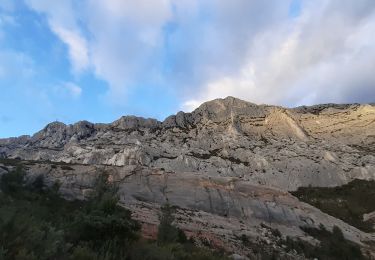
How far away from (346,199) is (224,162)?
31.2m

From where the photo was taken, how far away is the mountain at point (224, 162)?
52469 millimetres

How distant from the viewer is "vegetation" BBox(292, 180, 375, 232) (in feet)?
261

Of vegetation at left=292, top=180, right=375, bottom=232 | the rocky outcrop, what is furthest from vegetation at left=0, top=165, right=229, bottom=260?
vegetation at left=292, top=180, right=375, bottom=232

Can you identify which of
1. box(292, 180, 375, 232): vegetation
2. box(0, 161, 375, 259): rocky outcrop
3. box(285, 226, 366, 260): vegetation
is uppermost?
box(292, 180, 375, 232): vegetation

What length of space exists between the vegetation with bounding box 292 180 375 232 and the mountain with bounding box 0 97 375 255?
363 cm

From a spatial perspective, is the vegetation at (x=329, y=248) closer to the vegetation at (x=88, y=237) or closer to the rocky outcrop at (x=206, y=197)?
the rocky outcrop at (x=206, y=197)

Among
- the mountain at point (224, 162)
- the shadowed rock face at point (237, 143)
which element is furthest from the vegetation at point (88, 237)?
the shadowed rock face at point (237, 143)

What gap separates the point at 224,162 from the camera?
108250 mm

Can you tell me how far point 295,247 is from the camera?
42.7 m

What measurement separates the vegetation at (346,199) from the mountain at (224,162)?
143 inches

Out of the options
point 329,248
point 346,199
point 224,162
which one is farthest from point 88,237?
point 224,162

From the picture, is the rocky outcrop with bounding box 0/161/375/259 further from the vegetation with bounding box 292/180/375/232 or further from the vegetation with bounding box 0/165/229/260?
the vegetation with bounding box 0/165/229/260

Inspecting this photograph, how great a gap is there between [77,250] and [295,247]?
114ft

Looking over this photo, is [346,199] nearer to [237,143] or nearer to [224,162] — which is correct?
[224,162]
